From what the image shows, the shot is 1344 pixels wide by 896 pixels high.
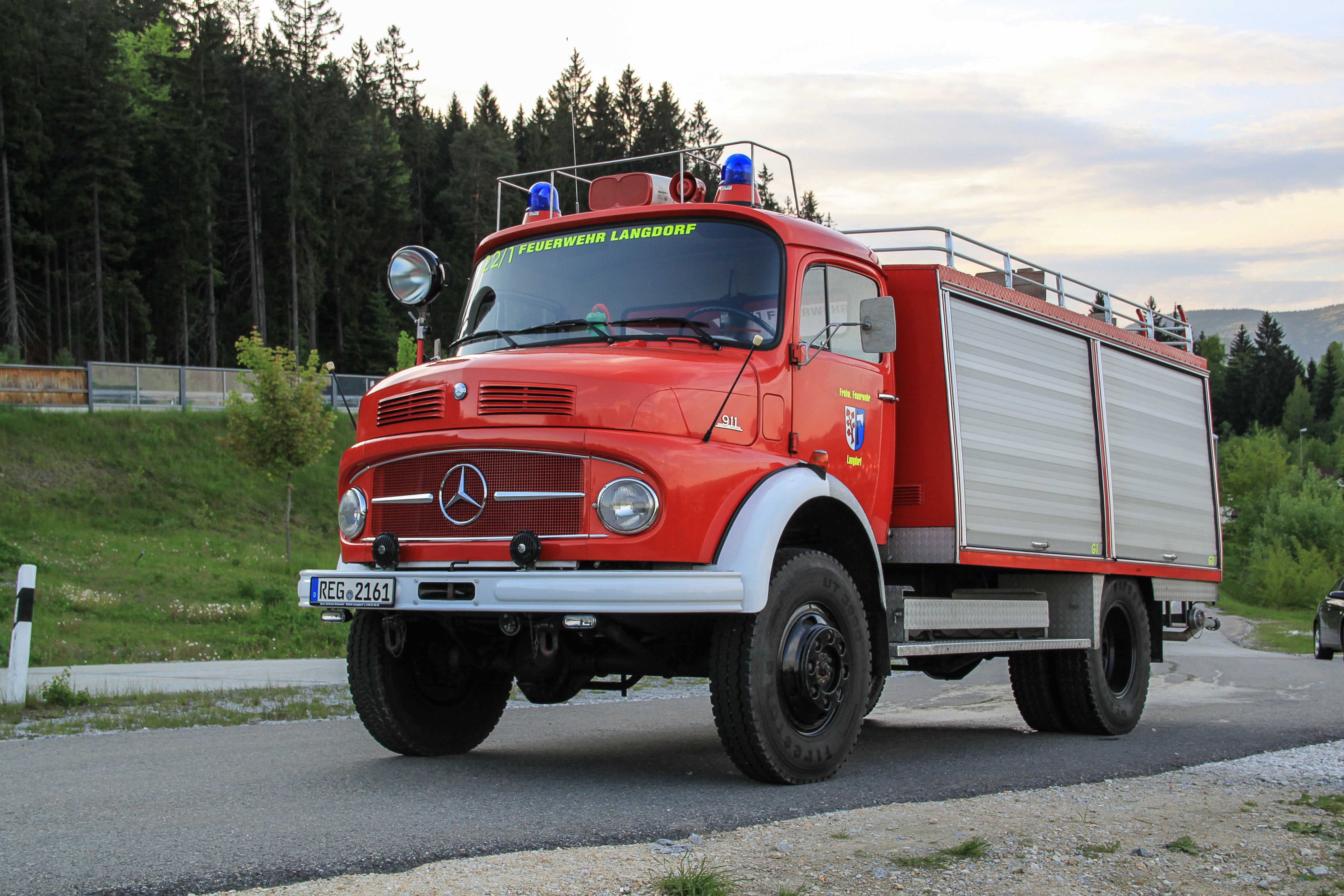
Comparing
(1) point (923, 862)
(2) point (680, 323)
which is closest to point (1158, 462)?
(2) point (680, 323)

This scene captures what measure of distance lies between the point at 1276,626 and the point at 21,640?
33.2m

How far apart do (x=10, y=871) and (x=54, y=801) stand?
4.73 feet

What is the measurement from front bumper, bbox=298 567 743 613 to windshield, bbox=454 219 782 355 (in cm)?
142

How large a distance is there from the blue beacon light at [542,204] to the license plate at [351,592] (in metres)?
2.59

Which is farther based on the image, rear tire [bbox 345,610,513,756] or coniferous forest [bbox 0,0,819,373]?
coniferous forest [bbox 0,0,819,373]

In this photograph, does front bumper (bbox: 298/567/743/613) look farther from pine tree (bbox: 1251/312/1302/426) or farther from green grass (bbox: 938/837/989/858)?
pine tree (bbox: 1251/312/1302/426)

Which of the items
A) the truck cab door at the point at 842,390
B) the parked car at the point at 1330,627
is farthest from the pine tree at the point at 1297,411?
the truck cab door at the point at 842,390

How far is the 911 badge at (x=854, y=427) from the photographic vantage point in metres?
6.83

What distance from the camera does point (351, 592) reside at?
5926 millimetres

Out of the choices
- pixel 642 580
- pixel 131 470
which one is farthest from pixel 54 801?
pixel 131 470

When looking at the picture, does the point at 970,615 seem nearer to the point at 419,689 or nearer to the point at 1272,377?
the point at 419,689

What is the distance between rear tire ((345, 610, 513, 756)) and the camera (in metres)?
6.60

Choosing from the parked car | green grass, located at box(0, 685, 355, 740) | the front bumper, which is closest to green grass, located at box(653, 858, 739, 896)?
the front bumper

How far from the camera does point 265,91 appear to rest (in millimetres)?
75625
